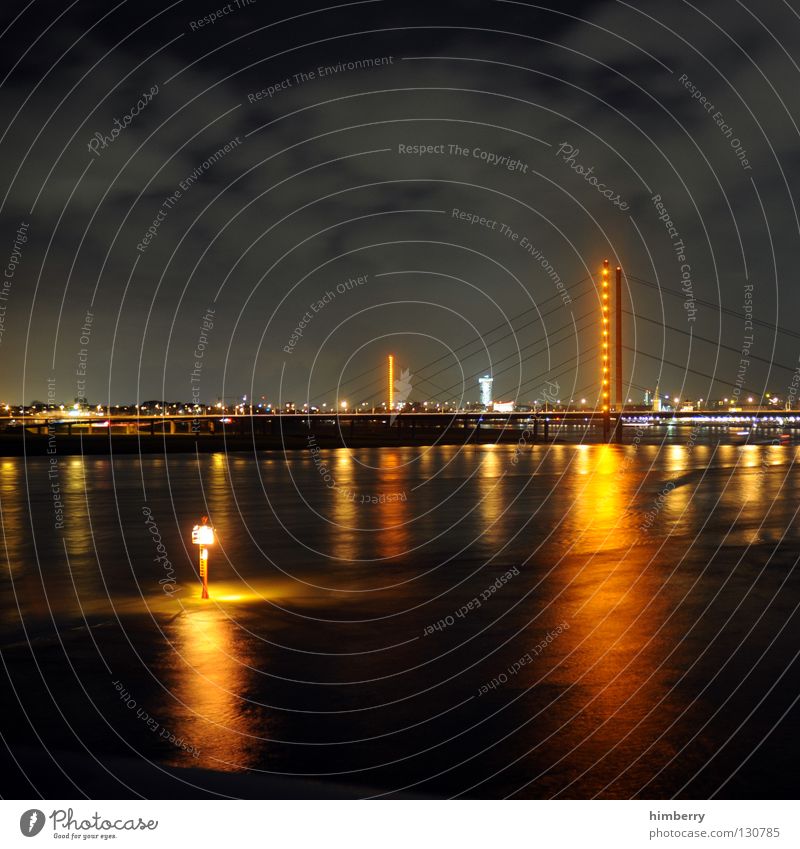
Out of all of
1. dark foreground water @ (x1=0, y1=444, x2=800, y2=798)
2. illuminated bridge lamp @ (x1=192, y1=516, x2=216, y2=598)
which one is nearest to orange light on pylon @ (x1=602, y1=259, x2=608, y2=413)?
dark foreground water @ (x1=0, y1=444, x2=800, y2=798)

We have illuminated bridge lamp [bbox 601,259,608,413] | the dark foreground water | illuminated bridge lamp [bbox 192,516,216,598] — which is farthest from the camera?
illuminated bridge lamp [bbox 601,259,608,413]

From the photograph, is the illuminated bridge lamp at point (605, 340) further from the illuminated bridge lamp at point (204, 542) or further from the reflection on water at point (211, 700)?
the reflection on water at point (211, 700)

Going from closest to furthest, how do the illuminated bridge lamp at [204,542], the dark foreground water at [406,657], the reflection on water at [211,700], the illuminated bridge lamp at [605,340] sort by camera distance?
the dark foreground water at [406,657] < the reflection on water at [211,700] < the illuminated bridge lamp at [204,542] < the illuminated bridge lamp at [605,340]

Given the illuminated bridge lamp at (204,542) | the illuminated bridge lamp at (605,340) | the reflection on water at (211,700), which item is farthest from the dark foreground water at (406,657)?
the illuminated bridge lamp at (605,340)

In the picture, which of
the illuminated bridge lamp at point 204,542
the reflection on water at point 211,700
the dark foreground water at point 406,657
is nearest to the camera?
the dark foreground water at point 406,657

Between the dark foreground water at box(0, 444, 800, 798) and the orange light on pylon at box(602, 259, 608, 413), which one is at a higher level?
the orange light on pylon at box(602, 259, 608, 413)

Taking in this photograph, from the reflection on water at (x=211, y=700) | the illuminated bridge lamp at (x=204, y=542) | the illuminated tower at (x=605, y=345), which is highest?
the illuminated tower at (x=605, y=345)

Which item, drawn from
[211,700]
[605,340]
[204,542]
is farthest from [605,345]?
[211,700]

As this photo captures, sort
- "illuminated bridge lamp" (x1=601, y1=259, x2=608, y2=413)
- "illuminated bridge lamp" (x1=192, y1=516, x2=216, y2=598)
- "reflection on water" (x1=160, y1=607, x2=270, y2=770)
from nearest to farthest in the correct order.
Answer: "reflection on water" (x1=160, y1=607, x2=270, y2=770) → "illuminated bridge lamp" (x1=192, y1=516, x2=216, y2=598) → "illuminated bridge lamp" (x1=601, y1=259, x2=608, y2=413)

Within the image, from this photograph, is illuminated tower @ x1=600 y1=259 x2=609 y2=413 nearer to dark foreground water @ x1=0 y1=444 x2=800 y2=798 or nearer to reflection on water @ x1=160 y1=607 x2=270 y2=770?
dark foreground water @ x1=0 y1=444 x2=800 y2=798

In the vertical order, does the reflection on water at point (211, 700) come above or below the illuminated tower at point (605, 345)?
below
